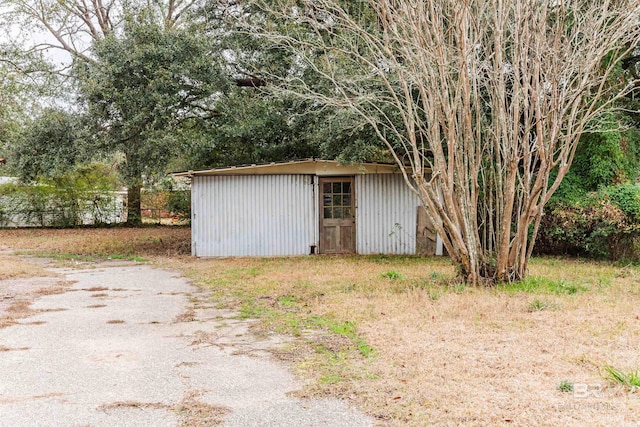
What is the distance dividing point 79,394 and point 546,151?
6229mm

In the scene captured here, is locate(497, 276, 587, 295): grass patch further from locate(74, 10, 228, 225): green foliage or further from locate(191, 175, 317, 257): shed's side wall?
locate(74, 10, 228, 225): green foliage

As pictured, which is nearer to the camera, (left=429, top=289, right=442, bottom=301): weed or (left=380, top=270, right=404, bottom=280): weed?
(left=429, top=289, right=442, bottom=301): weed

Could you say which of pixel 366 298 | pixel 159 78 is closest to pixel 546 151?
pixel 366 298

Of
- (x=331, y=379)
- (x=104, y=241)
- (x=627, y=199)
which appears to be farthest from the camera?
(x=104, y=241)

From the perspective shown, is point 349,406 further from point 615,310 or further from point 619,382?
point 615,310

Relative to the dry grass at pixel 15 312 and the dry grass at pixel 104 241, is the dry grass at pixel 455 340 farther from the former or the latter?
the dry grass at pixel 104 241

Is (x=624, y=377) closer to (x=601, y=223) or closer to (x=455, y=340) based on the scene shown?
(x=455, y=340)

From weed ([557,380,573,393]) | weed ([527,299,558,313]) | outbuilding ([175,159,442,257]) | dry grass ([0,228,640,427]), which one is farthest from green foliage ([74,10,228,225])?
weed ([557,380,573,393])

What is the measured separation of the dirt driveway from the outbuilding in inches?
221

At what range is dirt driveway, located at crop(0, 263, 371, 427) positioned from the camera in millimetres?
3295

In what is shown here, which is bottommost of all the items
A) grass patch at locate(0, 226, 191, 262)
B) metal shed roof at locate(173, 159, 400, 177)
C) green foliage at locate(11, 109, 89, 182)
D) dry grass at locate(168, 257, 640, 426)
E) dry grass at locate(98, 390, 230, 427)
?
dry grass at locate(98, 390, 230, 427)

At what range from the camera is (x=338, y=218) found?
13.3 m

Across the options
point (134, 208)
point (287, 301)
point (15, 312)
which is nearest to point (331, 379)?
point (287, 301)

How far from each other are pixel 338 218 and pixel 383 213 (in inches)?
44.0
